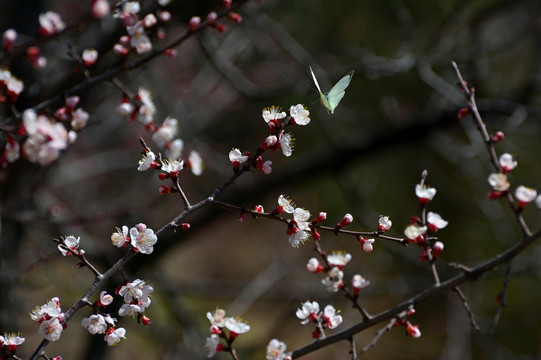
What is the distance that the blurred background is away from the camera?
10.6 feet

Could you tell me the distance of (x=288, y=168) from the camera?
3.86 m

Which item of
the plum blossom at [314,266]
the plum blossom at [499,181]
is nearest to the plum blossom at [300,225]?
the plum blossom at [314,266]

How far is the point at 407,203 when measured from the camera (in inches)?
276

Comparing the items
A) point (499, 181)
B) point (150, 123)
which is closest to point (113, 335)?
point (150, 123)

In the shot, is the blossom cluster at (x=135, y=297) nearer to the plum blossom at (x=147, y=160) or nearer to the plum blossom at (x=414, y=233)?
the plum blossom at (x=147, y=160)

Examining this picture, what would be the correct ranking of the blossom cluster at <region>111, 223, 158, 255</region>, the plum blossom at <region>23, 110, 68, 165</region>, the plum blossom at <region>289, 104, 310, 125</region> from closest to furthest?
the plum blossom at <region>23, 110, 68, 165</region> < the blossom cluster at <region>111, 223, 158, 255</region> < the plum blossom at <region>289, 104, 310, 125</region>

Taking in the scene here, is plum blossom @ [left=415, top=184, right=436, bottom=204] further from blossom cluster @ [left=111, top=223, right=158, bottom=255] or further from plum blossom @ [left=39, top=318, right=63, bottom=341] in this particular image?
plum blossom @ [left=39, top=318, right=63, bottom=341]

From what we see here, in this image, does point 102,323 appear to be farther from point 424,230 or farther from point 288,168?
point 288,168

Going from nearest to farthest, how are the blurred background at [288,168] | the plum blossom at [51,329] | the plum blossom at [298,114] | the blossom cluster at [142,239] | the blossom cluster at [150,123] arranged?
the plum blossom at [51,329] → the blossom cluster at [142,239] → the plum blossom at [298,114] → the blossom cluster at [150,123] → the blurred background at [288,168]

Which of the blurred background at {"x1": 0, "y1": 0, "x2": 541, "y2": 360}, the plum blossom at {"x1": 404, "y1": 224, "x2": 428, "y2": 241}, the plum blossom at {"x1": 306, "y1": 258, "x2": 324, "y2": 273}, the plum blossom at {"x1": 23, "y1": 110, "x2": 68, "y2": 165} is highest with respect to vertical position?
the plum blossom at {"x1": 23, "y1": 110, "x2": 68, "y2": 165}

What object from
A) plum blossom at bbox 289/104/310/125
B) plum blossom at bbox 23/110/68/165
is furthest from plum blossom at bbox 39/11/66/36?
plum blossom at bbox 289/104/310/125

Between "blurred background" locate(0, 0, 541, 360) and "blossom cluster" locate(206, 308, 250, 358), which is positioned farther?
"blurred background" locate(0, 0, 541, 360)

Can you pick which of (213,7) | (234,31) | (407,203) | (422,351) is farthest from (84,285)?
(407,203)

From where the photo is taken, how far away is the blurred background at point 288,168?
3.22 metres
